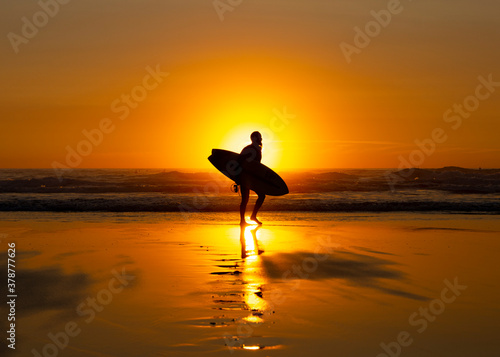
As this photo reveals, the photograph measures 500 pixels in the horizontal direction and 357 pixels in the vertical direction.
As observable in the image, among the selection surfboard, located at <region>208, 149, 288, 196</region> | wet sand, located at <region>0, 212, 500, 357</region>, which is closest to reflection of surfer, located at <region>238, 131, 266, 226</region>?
surfboard, located at <region>208, 149, 288, 196</region>

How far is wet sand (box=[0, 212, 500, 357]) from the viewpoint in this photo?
473cm

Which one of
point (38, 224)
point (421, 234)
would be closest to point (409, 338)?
point (421, 234)

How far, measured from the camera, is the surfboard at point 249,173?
1308 cm

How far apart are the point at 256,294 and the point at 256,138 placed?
253 inches

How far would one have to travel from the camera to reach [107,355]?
4.40 m

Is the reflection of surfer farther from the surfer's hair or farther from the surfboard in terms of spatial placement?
the surfboard

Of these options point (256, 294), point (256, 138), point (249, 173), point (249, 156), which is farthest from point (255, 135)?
point (256, 294)

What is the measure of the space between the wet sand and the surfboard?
153cm

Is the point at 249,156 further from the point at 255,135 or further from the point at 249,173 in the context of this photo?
the point at 255,135

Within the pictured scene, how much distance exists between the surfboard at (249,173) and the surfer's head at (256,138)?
62cm

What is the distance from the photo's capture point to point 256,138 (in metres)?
12.4

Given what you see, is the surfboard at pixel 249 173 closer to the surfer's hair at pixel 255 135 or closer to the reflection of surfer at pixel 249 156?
the reflection of surfer at pixel 249 156

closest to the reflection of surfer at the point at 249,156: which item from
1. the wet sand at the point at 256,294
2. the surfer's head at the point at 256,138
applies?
the surfer's head at the point at 256,138

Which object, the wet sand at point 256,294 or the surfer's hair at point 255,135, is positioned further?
the surfer's hair at point 255,135
